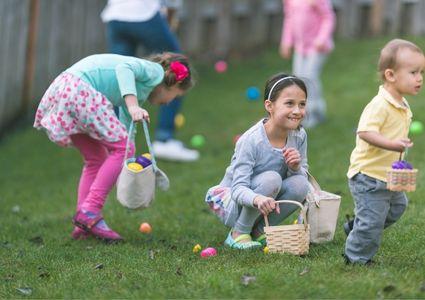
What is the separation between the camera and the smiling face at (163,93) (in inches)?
226

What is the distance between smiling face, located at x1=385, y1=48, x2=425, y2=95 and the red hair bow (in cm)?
165

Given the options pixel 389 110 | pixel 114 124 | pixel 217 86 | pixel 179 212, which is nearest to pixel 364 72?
pixel 217 86

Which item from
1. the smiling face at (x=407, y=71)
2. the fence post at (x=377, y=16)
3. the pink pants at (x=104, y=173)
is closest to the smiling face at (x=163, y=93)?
the pink pants at (x=104, y=173)

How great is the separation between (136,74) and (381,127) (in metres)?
1.82

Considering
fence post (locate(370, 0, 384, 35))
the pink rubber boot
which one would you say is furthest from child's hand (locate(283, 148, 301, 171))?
fence post (locate(370, 0, 384, 35))

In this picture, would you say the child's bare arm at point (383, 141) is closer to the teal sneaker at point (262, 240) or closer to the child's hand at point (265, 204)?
the child's hand at point (265, 204)

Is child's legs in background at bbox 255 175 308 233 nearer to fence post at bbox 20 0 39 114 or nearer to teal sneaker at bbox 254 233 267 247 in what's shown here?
teal sneaker at bbox 254 233 267 247

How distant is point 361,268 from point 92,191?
6.76ft

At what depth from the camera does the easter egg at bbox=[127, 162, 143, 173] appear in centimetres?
538

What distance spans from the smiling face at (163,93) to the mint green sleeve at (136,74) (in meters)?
0.08

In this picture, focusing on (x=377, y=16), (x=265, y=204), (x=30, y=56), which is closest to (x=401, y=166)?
(x=265, y=204)

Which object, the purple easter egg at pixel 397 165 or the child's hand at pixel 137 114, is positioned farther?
the child's hand at pixel 137 114

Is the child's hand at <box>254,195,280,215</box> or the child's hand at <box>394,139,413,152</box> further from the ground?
the child's hand at <box>394,139,413,152</box>

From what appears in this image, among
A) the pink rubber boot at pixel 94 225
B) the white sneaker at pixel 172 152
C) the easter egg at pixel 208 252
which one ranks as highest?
the easter egg at pixel 208 252
